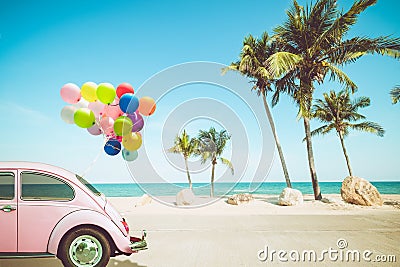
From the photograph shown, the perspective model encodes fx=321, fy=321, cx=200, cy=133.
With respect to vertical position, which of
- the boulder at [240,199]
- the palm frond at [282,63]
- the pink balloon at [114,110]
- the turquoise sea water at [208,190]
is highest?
the palm frond at [282,63]

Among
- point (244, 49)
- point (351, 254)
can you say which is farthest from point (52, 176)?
point (244, 49)

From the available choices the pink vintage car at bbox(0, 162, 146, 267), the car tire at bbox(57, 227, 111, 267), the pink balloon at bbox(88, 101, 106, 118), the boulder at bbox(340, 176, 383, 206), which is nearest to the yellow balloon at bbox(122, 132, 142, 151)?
the pink balloon at bbox(88, 101, 106, 118)

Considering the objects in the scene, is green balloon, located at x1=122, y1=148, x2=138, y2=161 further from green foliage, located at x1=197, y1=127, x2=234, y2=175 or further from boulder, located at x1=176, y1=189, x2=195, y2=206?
green foliage, located at x1=197, y1=127, x2=234, y2=175

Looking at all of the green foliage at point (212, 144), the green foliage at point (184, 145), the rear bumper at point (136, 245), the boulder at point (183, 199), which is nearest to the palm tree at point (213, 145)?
the green foliage at point (212, 144)

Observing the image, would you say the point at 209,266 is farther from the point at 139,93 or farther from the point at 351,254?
the point at 139,93

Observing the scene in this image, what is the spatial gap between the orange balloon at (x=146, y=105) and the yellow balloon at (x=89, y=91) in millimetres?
1314

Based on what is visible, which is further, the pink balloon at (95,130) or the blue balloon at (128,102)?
the pink balloon at (95,130)

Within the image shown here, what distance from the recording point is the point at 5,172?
468 cm

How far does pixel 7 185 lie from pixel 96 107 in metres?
4.88

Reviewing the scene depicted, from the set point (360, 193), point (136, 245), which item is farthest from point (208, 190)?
point (136, 245)

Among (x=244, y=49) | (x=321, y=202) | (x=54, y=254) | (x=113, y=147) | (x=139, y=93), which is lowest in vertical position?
(x=321, y=202)

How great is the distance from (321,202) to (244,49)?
34.7 ft

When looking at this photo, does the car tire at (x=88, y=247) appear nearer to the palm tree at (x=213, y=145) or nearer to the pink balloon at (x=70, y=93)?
the pink balloon at (x=70, y=93)

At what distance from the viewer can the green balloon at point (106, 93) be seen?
8.72m
